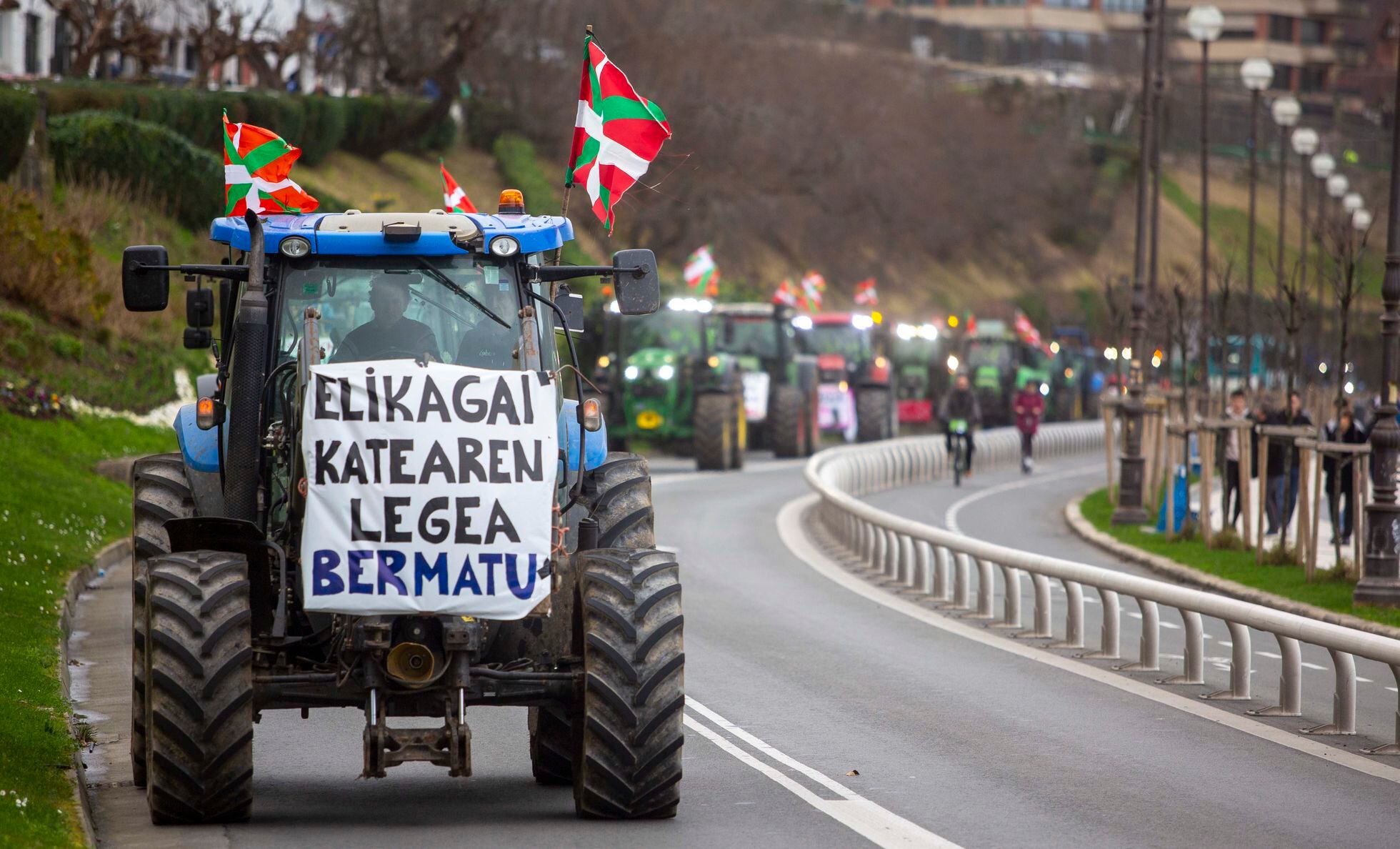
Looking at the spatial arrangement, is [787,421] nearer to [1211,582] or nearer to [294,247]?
[1211,582]

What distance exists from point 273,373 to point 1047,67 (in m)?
119

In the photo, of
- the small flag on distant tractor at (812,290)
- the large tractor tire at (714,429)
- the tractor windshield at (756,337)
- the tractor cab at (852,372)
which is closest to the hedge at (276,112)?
the tractor windshield at (756,337)

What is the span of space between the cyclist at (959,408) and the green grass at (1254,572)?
885 centimetres

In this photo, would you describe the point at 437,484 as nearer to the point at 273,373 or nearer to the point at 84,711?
the point at 273,373

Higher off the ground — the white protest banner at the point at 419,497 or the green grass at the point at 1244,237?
the green grass at the point at 1244,237

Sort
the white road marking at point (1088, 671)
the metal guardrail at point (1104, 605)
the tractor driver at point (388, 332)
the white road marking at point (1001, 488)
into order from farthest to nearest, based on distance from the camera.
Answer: the white road marking at point (1001, 488) < the metal guardrail at point (1104, 605) < the white road marking at point (1088, 671) < the tractor driver at point (388, 332)

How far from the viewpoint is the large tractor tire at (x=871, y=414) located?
48.2 meters

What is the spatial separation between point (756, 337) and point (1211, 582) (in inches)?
879

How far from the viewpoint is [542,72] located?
6900cm

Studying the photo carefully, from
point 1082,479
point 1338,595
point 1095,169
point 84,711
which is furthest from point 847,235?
point 84,711

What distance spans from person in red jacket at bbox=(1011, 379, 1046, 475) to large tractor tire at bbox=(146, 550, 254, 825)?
34.3 metres

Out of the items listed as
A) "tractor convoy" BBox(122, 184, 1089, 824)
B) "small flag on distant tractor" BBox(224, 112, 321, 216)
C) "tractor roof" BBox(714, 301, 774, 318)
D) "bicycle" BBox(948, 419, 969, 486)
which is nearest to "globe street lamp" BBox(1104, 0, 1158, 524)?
"bicycle" BBox(948, 419, 969, 486)

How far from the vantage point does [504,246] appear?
9906mm

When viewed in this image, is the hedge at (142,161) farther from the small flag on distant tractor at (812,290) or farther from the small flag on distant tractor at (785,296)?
the small flag on distant tractor at (812,290)
